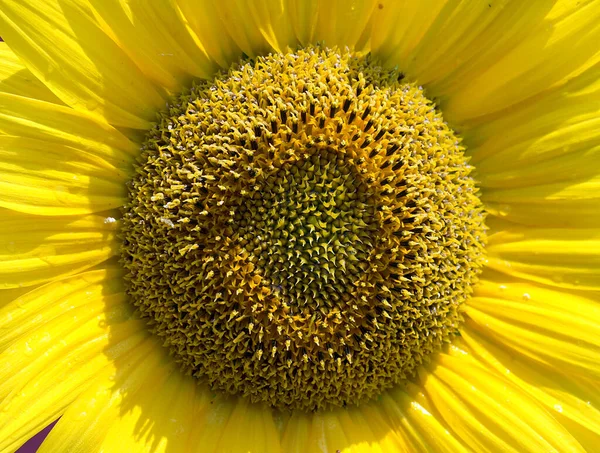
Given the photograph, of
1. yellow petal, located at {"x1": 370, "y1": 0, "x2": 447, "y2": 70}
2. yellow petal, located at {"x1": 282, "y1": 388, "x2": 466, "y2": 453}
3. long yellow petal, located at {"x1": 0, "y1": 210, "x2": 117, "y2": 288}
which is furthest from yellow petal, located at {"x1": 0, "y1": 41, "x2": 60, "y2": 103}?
yellow petal, located at {"x1": 282, "y1": 388, "x2": 466, "y2": 453}

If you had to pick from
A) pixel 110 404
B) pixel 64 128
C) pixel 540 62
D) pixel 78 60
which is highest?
pixel 540 62

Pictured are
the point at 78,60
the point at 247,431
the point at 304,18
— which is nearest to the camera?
the point at 78,60

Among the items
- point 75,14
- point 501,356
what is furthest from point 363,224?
point 75,14

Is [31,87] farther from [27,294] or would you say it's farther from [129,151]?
[27,294]

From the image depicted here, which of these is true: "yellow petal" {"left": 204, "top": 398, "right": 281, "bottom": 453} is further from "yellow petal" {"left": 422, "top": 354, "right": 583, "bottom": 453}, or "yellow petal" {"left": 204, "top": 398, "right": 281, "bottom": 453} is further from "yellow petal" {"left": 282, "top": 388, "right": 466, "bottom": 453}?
"yellow petal" {"left": 422, "top": 354, "right": 583, "bottom": 453}

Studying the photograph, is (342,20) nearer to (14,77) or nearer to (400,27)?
(400,27)

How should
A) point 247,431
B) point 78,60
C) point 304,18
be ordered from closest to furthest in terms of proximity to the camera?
point 78,60
point 304,18
point 247,431

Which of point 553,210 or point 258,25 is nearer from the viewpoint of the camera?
point 258,25

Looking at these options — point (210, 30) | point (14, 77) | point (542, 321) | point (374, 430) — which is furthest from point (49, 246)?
point (542, 321)
